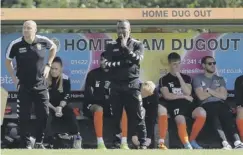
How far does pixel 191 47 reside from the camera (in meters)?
15.9

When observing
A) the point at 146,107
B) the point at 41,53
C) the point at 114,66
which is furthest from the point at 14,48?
the point at 146,107

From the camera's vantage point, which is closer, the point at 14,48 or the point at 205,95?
the point at 14,48

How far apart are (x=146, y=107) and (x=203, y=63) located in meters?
1.45

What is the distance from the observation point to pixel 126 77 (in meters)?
13.4

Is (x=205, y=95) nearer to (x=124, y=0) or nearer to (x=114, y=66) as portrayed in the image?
(x=114, y=66)

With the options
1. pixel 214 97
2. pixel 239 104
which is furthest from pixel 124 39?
pixel 239 104

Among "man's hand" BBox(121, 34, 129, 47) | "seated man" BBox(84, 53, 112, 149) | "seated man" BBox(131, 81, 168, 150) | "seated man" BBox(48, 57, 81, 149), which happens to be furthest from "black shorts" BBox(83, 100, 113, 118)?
"man's hand" BBox(121, 34, 129, 47)

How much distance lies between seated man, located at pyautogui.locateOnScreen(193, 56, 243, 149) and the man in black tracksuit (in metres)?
2.11

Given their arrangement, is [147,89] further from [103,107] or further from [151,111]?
[103,107]

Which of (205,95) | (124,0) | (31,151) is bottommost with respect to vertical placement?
(31,151)

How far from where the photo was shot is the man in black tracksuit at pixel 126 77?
1339 centimetres

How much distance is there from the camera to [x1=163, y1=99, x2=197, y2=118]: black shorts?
1510cm

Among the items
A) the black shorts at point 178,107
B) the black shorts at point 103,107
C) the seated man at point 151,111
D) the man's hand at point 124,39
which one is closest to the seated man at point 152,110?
the seated man at point 151,111

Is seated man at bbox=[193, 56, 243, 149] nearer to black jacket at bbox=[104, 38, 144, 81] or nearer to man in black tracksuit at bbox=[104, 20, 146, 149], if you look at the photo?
man in black tracksuit at bbox=[104, 20, 146, 149]
